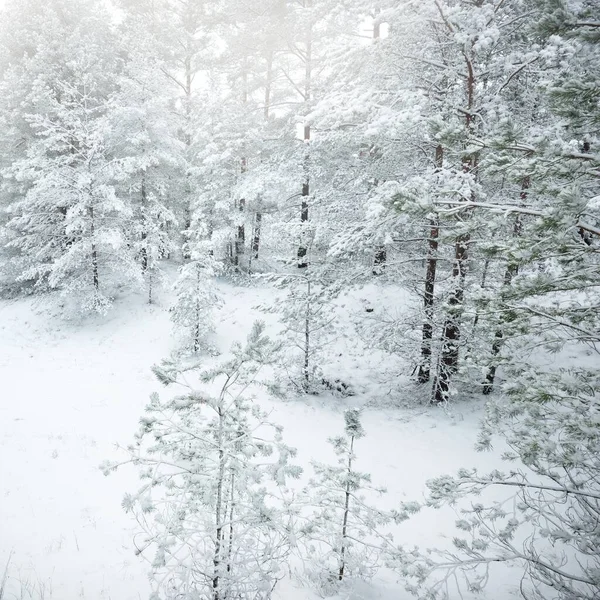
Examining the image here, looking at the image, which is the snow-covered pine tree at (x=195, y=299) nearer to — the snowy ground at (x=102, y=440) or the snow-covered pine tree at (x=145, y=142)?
the snowy ground at (x=102, y=440)

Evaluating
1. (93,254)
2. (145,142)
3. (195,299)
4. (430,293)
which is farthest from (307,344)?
(145,142)

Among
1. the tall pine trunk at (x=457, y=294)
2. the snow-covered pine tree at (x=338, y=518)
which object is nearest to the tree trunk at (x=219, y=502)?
the snow-covered pine tree at (x=338, y=518)

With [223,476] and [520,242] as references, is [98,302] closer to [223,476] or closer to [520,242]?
[223,476]

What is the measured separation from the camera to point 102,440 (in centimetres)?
888

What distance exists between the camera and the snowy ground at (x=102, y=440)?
545 cm

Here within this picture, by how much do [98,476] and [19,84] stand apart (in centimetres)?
1913

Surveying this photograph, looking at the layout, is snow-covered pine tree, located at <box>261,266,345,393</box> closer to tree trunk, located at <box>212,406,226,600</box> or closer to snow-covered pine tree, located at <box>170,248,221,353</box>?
snow-covered pine tree, located at <box>170,248,221,353</box>

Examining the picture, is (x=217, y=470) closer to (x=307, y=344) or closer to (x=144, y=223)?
(x=307, y=344)

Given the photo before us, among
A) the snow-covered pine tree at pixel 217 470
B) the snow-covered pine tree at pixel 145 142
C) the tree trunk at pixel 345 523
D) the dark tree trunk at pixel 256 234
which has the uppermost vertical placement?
the snow-covered pine tree at pixel 145 142

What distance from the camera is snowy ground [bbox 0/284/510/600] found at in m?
5.45

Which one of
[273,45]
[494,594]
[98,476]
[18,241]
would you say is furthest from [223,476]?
[18,241]

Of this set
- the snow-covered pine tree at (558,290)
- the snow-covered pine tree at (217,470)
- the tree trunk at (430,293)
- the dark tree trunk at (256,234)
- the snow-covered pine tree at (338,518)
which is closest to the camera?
the snow-covered pine tree at (558,290)

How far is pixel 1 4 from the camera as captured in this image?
59.0 ft

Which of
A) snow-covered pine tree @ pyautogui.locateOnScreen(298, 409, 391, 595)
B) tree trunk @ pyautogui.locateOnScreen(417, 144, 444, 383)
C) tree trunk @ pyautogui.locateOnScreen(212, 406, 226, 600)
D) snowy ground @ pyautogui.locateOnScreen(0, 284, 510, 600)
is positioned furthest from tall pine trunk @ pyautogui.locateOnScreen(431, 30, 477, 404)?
tree trunk @ pyautogui.locateOnScreen(212, 406, 226, 600)
